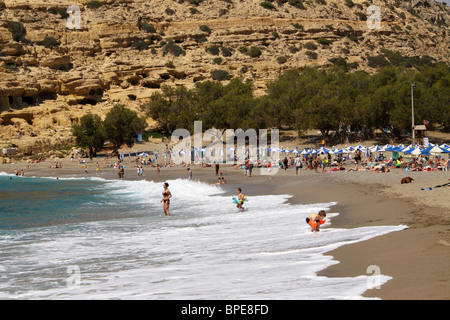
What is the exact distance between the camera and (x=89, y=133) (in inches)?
2165

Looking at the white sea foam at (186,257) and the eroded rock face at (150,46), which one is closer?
the white sea foam at (186,257)

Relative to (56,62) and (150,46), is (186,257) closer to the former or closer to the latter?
(56,62)

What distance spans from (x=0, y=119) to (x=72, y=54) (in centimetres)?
2169

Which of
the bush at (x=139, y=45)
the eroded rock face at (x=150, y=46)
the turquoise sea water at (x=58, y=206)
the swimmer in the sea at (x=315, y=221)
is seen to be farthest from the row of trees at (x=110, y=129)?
the swimmer in the sea at (x=315, y=221)

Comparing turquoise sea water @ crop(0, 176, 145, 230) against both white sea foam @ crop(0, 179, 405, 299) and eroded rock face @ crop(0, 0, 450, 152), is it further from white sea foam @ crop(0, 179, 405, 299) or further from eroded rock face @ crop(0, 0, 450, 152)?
eroded rock face @ crop(0, 0, 450, 152)

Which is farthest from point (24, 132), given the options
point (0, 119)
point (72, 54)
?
point (72, 54)

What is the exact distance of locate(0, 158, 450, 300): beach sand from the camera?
675 centimetres

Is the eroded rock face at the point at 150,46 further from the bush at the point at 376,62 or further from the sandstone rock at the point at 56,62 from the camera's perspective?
the bush at the point at 376,62

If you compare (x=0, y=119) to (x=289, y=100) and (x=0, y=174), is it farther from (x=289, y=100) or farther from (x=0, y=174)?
(x=289, y=100)

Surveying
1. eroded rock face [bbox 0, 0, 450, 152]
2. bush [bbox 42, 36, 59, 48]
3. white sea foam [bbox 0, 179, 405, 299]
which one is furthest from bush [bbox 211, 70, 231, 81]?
white sea foam [bbox 0, 179, 405, 299]

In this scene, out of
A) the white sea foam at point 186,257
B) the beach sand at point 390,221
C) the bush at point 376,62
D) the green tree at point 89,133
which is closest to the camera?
the beach sand at point 390,221

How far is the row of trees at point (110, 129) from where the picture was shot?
5465cm

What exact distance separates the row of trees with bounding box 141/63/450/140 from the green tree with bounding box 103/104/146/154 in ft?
16.4

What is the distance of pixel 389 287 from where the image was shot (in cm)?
664
